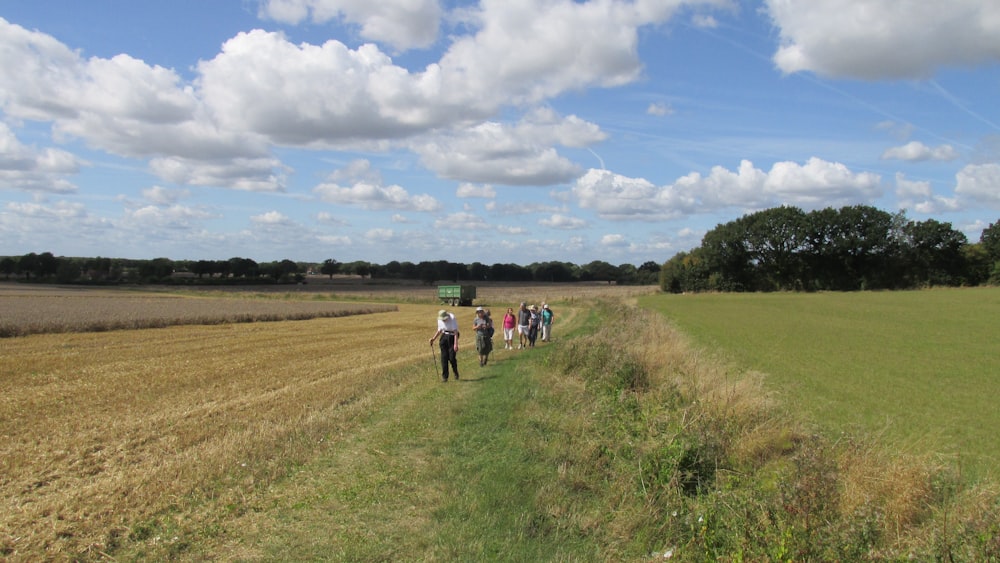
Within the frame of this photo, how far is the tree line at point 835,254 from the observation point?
78250 millimetres

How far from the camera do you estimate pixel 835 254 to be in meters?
81.9

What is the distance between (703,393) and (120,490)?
8.77 meters

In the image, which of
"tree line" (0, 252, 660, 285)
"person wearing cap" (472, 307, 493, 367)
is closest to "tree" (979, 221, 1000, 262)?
"tree line" (0, 252, 660, 285)

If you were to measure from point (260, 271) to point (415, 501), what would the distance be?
376ft

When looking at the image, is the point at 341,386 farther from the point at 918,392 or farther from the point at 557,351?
the point at 918,392

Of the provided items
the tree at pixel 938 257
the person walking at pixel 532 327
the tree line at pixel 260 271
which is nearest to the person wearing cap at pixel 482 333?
the person walking at pixel 532 327

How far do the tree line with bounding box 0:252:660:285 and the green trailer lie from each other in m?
46.4

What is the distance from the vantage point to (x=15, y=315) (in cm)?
3145

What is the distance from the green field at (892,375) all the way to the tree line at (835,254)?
55.0 m

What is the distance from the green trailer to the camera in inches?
2768

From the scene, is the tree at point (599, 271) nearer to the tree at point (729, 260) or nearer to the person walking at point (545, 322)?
the tree at point (729, 260)

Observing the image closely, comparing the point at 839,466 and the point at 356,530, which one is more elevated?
the point at 839,466

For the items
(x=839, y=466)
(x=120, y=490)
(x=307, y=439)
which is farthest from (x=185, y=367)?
(x=839, y=466)

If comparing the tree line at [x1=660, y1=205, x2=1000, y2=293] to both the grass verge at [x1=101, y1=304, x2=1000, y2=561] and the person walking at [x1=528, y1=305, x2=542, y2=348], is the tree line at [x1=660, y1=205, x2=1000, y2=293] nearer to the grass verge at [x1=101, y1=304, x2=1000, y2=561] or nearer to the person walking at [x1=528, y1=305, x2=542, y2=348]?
the person walking at [x1=528, y1=305, x2=542, y2=348]
